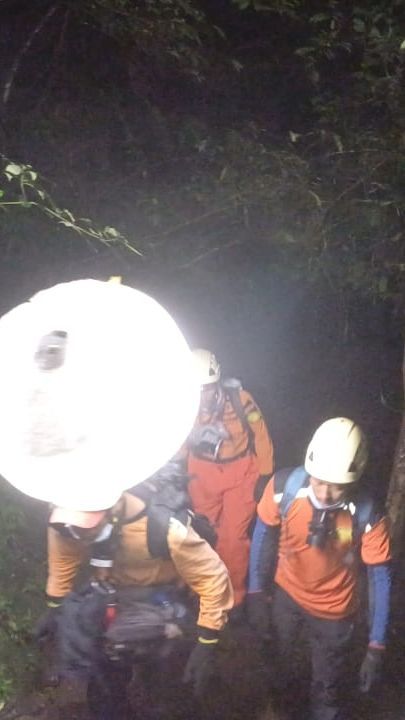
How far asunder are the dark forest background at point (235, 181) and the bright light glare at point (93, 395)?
2105mm

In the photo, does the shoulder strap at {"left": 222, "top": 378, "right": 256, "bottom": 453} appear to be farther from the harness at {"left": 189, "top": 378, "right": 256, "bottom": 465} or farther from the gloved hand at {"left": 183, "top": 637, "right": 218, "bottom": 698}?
the gloved hand at {"left": 183, "top": 637, "right": 218, "bottom": 698}

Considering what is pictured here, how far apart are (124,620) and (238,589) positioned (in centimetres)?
141

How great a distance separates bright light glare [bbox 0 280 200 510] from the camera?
6.33 feet

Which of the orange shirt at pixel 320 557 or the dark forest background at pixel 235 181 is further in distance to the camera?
the dark forest background at pixel 235 181

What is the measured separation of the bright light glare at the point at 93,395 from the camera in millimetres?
1930

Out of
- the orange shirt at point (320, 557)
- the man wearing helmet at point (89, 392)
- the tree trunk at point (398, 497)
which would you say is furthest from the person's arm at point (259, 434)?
the man wearing helmet at point (89, 392)

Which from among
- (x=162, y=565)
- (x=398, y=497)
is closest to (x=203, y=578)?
(x=162, y=565)

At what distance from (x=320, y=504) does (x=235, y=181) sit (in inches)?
123

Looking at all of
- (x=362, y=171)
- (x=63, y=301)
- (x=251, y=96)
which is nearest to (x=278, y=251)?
(x=362, y=171)

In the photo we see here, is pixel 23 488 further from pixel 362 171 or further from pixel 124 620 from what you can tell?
pixel 362 171

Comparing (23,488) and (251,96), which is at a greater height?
(251,96)

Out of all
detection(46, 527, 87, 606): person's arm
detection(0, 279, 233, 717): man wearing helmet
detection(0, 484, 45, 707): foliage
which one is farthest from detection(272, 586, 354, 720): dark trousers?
detection(0, 279, 233, 717): man wearing helmet

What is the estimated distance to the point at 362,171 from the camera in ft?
17.4

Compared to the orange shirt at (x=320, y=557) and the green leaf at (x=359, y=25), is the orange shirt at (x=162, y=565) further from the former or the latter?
the green leaf at (x=359, y=25)
